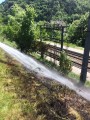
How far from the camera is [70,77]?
→ 1350cm

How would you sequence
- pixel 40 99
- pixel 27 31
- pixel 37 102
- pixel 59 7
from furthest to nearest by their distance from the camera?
pixel 59 7
pixel 27 31
pixel 40 99
pixel 37 102

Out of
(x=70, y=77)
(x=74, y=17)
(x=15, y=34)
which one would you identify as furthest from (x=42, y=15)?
(x=70, y=77)

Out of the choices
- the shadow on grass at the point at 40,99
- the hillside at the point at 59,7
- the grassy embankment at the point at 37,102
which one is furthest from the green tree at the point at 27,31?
the hillside at the point at 59,7

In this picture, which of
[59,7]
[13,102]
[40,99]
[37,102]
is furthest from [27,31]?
[59,7]

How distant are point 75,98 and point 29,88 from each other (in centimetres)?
164

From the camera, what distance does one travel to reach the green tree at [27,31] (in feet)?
66.8

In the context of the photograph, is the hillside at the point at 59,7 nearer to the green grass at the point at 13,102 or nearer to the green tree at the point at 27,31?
the green tree at the point at 27,31

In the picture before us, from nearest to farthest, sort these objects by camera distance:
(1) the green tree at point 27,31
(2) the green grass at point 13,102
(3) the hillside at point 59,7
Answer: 1. (2) the green grass at point 13,102
2. (1) the green tree at point 27,31
3. (3) the hillside at point 59,7

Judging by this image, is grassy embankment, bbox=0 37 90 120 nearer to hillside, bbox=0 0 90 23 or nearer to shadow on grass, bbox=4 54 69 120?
shadow on grass, bbox=4 54 69 120

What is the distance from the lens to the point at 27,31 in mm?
20469

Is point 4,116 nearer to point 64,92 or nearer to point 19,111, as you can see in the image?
point 19,111

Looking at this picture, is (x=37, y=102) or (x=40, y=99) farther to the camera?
(x=40, y=99)

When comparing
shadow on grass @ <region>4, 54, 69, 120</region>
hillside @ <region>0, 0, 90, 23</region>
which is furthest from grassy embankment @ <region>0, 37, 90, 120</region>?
hillside @ <region>0, 0, 90, 23</region>

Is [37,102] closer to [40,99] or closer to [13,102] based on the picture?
[40,99]
